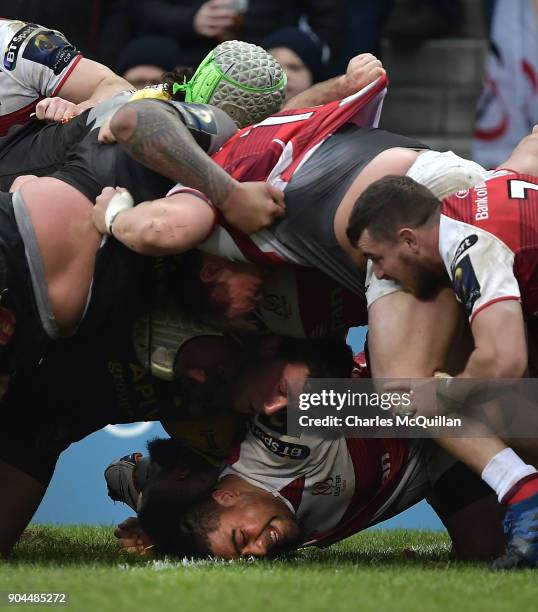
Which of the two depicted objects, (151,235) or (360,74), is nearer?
(151,235)

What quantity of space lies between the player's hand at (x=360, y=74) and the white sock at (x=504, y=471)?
146 cm

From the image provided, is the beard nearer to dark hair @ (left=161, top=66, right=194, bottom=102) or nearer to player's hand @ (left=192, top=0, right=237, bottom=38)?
dark hair @ (left=161, top=66, right=194, bottom=102)

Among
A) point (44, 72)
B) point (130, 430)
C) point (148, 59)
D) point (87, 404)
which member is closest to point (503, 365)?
point (87, 404)

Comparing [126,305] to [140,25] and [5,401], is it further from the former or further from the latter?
[140,25]

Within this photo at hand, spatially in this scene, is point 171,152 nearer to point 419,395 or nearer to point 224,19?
point 419,395

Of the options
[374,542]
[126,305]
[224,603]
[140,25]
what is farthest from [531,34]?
[224,603]

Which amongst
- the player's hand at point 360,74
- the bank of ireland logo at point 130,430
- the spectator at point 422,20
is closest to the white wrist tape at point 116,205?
the player's hand at point 360,74

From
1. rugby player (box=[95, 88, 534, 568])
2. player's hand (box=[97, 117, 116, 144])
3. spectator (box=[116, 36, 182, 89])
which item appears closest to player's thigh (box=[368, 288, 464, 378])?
rugby player (box=[95, 88, 534, 568])

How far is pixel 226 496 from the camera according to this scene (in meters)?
5.34

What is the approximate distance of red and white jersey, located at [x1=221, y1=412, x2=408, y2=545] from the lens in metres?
5.38

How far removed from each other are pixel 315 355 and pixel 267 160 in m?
0.79

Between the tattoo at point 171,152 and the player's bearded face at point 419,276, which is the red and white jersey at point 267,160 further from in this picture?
the player's bearded face at point 419,276

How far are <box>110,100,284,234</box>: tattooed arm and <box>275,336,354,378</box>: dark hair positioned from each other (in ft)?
2.06

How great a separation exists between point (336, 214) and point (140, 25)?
357 centimetres
